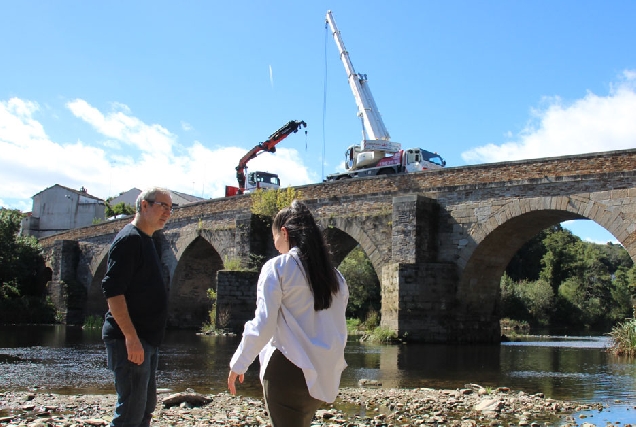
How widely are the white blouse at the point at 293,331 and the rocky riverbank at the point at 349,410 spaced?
3.25 meters

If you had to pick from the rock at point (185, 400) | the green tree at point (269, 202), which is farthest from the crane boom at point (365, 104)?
the rock at point (185, 400)

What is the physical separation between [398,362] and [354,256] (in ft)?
73.5

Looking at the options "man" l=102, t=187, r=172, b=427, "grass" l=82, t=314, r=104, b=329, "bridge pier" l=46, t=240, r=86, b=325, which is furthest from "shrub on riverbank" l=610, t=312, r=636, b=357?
"bridge pier" l=46, t=240, r=86, b=325

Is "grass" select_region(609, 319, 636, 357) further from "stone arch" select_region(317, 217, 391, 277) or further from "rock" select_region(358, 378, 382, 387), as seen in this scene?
"rock" select_region(358, 378, 382, 387)

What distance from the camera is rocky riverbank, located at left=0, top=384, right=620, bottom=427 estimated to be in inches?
253

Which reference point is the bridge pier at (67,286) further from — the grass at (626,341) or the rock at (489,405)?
the rock at (489,405)

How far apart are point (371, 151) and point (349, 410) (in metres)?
18.0

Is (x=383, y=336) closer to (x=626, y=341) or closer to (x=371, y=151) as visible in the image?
(x=626, y=341)

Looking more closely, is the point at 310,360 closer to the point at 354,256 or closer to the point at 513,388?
the point at 513,388

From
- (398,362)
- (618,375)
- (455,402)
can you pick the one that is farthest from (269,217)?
(455,402)

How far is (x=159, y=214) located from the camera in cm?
409

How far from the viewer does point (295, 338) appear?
323 centimetres

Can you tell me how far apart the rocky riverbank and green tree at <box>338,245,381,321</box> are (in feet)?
77.3

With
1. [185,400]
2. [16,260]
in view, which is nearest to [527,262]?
[16,260]
